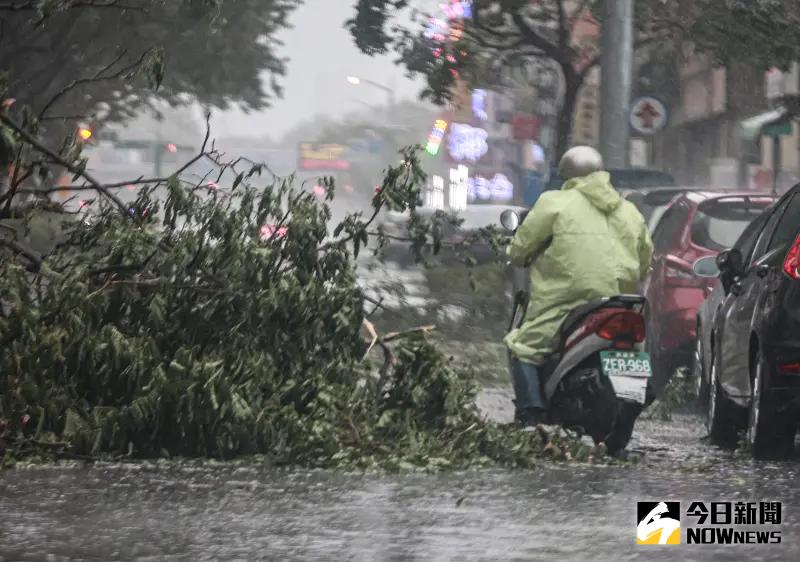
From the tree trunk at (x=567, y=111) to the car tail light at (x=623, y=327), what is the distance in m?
18.9

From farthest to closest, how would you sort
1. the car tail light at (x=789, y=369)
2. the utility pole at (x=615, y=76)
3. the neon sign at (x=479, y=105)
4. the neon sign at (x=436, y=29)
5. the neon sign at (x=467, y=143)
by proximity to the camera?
the neon sign at (x=467, y=143)
the neon sign at (x=479, y=105)
the neon sign at (x=436, y=29)
the utility pole at (x=615, y=76)
the car tail light at (x=789, y=369)

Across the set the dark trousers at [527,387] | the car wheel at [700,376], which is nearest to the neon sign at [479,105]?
the car wheel at [700,376]

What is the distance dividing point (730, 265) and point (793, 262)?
4.12 feet

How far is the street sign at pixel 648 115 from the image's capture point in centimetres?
2806

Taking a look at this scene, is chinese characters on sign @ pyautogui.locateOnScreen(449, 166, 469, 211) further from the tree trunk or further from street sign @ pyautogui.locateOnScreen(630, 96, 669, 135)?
street sign @ pyautogui.locateOnScreen(630, 96, 669, 135)

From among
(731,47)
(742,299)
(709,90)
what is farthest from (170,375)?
(709,90)

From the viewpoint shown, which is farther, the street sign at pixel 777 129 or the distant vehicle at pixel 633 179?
the street sign at pixel 777 129

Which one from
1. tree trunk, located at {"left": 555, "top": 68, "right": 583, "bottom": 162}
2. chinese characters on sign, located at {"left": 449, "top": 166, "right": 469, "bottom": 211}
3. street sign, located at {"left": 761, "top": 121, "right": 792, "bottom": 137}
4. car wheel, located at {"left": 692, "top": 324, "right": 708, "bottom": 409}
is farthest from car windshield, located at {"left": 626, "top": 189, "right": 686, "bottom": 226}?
chinese characters on sign, located at {"left": 449, "top": 166, "right": 469, "bottom": 211}

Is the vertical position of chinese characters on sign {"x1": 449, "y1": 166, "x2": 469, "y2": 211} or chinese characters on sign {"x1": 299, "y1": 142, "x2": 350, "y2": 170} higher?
chinese characters on sign {"x1": 299, "y1": 142, "x2": 350, "y2": 170}

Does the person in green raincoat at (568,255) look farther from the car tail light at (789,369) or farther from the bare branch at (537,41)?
the bare branch at (537,41)

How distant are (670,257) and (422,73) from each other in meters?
13.8

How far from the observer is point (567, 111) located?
29562 mm

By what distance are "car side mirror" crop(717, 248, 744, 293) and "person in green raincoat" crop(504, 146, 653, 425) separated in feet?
2.87

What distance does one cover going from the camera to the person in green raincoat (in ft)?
33.9
